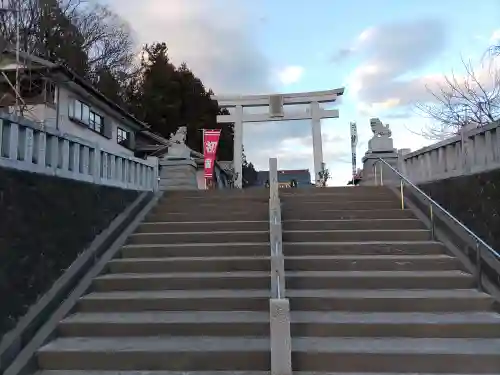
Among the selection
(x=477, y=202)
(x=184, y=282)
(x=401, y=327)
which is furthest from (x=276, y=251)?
(x=477, y=202)

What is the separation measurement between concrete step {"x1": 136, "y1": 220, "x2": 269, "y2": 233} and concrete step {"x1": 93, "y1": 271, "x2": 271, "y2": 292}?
151 centimetres

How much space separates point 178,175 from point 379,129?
5.42 metres

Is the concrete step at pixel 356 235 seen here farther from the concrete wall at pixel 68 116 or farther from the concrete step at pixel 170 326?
the concrete wall at pixel 68 116

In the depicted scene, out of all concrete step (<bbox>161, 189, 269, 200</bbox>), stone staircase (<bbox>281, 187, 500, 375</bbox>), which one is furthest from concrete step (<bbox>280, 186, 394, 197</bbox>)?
stone staircase (<bbox>281, 187, 500, 375</bbox>)

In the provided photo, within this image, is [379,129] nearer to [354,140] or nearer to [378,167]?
[378,167]

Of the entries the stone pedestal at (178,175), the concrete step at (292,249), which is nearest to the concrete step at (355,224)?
the concrete step at (292,249)

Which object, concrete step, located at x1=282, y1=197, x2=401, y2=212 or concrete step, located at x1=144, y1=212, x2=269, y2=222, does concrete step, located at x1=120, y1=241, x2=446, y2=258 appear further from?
concrete step, located at x1=282, y1=197, x2=401, y2=212

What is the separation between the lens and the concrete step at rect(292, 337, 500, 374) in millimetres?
3967

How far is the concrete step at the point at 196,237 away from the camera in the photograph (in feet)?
21.7

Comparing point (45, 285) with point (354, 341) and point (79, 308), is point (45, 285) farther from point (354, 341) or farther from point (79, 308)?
point (354, 341)

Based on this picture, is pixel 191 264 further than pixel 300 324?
Yes

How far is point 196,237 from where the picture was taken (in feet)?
21.7

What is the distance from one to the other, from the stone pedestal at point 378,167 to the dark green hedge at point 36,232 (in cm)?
728

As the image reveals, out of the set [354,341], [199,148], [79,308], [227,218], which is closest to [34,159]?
[79,308]
